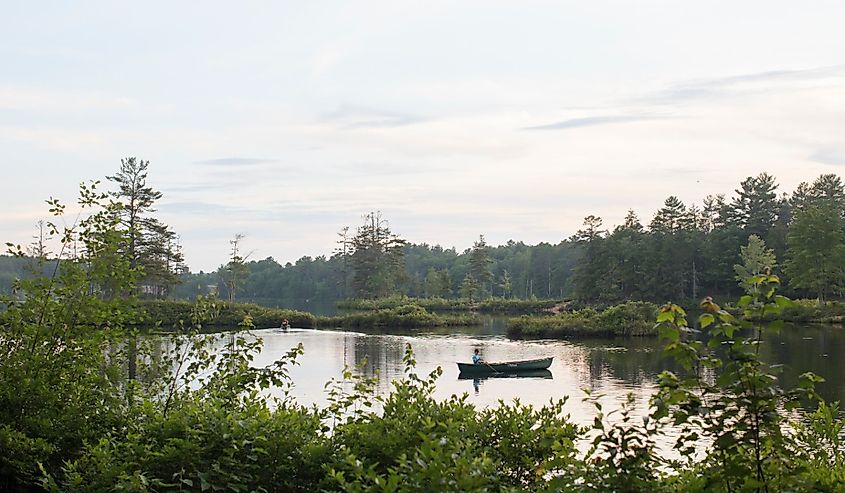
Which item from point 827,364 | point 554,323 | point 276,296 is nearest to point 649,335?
point 554,323

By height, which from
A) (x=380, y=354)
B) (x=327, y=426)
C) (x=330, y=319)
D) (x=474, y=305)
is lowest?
(x=380, y=354)

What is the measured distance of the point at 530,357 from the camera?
3566 centimetres

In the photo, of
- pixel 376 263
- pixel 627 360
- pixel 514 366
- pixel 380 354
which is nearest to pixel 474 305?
pixel 376 263

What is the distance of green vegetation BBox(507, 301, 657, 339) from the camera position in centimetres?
4512

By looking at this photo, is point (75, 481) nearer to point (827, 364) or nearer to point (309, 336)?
point (827, 364)

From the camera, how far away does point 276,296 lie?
149m

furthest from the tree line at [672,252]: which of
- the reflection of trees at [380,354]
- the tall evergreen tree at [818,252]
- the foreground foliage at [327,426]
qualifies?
the foreground foliage at [327,426]

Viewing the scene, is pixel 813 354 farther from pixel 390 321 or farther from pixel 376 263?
pixel 376 263

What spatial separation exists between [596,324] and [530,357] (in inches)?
489

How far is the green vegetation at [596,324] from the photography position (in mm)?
45125

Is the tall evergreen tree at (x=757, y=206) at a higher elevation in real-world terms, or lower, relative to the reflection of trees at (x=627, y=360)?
higher

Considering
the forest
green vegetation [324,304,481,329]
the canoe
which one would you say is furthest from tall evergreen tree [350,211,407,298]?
→ the canoe

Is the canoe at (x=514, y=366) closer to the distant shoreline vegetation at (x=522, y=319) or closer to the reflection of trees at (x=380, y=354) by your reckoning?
the reflection of trees at (x=380, y=354)

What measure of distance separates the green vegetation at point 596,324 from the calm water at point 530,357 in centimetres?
184
